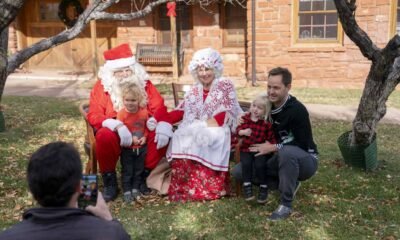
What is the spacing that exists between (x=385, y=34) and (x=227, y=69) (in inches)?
162

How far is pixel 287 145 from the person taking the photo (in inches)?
150

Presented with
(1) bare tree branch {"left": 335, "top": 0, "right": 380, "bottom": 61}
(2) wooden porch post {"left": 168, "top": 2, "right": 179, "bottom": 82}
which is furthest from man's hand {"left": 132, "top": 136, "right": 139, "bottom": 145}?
(2) wooden porch post {"left": 168, "top": 2, "right": 179, "bottom": 82}

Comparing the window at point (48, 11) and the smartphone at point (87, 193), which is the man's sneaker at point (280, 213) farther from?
the window at point (48, 11)

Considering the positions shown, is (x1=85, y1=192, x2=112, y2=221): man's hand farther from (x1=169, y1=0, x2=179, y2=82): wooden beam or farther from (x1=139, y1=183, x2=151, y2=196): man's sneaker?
(x1=169, y1=0, x2=179, y2=82): wooden beam

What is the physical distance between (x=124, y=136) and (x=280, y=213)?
4.78 feet

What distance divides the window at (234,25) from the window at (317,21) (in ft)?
5.41

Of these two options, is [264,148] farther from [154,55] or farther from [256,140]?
[154,55]

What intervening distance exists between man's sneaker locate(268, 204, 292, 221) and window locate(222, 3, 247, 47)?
30.7ft

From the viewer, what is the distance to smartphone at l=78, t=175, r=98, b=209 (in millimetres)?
2121

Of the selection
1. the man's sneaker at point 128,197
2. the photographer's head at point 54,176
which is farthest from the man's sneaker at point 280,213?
the photographer's head at point 54,176

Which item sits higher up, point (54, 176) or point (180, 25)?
point (180, 25)

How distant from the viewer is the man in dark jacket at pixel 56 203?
5.68ft

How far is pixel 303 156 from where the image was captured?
12.3 ft

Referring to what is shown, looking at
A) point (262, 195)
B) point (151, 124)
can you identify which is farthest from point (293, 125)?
point (151, 124)
